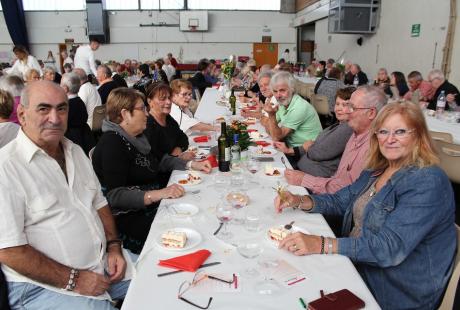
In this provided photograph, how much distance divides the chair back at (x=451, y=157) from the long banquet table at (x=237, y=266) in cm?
191

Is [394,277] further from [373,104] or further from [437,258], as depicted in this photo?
[373,104]

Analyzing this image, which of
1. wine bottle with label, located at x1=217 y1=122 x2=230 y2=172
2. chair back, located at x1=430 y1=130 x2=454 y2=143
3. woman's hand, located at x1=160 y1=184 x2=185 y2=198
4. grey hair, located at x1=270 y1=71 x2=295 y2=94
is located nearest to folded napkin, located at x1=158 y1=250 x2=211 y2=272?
woman's hand, located at x1=160 y1=184 x2=185 y2=198

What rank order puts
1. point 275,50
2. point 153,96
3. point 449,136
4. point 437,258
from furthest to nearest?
1. point 275,50
2. point 449,136
3. point 153,96
4. point 437,258

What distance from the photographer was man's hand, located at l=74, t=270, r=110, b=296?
1531 millimetres

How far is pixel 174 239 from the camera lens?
1.51 meters

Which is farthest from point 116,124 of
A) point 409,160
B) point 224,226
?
point 409,160

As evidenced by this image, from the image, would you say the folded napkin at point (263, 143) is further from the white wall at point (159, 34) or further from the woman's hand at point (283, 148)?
the white wall at point (159, 34)

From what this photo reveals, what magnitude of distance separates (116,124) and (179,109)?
5.53 ft

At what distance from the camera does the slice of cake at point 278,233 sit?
153 cm

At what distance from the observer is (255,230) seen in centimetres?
165

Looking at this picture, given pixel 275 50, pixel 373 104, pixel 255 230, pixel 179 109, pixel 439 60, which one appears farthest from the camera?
pixel 275 50

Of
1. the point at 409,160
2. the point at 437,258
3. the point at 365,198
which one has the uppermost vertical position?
the point at 409,160

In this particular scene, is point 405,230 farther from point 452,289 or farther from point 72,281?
point 72,281

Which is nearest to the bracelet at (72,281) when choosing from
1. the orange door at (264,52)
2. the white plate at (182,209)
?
the white plate at (182,209)
